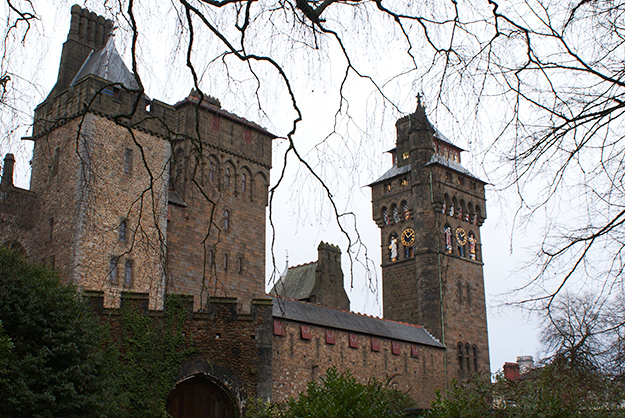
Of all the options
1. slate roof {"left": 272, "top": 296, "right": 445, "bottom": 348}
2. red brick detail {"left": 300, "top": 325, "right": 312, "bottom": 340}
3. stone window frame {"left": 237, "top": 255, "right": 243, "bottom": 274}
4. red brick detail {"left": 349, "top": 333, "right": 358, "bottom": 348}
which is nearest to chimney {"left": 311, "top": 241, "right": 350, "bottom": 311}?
slate roof {"left": 272, "top": 296, "right": 445, "bottom": 348}

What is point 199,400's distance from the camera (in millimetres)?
13625

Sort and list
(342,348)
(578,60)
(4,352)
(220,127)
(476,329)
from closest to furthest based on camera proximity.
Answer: (578,60) → (4,352) → (342,348) → (220,127) → (476,329)

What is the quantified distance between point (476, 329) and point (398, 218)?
23.7ft

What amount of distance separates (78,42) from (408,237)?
62.3 feet

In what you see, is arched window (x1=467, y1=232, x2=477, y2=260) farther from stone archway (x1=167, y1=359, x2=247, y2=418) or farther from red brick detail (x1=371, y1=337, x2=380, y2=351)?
stone archway (x1=167, y1=359, x2=247, y2=418)

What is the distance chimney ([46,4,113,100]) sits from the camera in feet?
74.7

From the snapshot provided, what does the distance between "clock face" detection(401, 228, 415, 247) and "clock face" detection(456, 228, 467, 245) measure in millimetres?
2415

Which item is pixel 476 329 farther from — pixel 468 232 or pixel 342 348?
pixel 342 348

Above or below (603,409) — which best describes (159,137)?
above

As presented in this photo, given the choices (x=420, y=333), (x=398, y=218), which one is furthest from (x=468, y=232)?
(x=420, y=333)

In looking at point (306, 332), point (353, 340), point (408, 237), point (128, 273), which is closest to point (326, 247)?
point (408, 237)

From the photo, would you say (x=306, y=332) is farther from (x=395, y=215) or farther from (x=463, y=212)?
(x=463, y=212)

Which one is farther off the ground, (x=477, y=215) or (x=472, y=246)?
(x=477, y=215)

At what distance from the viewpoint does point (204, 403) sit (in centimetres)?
1362
